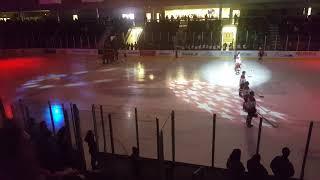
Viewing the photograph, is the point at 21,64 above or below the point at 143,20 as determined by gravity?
below

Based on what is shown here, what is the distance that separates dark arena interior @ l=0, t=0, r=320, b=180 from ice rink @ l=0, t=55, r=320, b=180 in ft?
0.21

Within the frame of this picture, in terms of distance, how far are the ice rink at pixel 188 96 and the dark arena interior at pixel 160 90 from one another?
0.06 m

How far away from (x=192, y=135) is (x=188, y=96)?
5099mm

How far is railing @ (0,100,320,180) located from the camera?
8938 mm

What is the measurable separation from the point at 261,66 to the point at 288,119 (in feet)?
35.9

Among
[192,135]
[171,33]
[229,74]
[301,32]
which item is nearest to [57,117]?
[192,135]

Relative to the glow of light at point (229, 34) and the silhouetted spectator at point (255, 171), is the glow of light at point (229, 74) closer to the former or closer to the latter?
the glow of light at point (229, 34)

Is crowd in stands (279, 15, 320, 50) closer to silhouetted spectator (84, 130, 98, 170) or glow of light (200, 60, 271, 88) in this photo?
glow of light (200, 60, 271, 88)

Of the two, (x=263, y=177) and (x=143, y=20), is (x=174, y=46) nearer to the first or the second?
(x=143, y=20)

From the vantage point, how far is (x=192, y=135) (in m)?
10.7

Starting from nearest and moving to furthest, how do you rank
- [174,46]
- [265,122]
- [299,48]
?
[265,122], [299,48], [174,46]

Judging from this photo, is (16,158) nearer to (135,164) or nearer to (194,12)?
(135,164)

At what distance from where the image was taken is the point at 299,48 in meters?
26.0

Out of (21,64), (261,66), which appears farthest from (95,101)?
(21,64)
